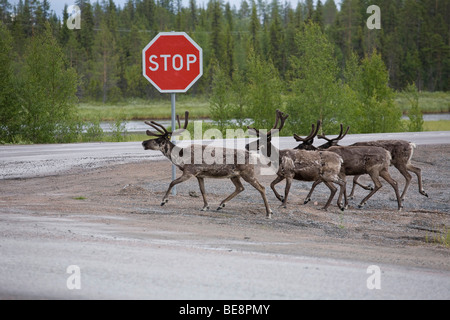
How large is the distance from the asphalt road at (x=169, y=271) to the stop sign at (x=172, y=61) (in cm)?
542

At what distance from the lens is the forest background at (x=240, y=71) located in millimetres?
31125

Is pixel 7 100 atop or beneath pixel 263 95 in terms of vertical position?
atop

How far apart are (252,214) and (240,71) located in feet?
110

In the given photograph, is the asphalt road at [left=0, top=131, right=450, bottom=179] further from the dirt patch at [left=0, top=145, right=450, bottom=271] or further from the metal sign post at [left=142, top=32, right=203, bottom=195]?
the metal sign post at [left=142, top=32, right=203, bottom=195]

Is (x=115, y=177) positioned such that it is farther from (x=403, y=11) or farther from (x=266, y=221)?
(x=403, y=11)

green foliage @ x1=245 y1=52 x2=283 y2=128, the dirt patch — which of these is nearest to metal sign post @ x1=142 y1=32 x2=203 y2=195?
the dirt patch

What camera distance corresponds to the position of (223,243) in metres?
8.04

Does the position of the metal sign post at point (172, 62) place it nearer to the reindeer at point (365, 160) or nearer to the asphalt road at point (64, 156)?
the reindeer at point (365, 160)

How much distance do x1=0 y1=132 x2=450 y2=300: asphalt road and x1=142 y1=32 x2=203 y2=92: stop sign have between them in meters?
5.42

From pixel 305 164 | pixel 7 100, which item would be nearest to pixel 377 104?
pixel 7 100

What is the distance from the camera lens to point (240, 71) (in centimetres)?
4397

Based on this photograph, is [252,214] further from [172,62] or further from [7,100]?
[7,100]

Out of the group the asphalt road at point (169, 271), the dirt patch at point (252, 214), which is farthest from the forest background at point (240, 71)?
the asphalt road at point (169, 271)
